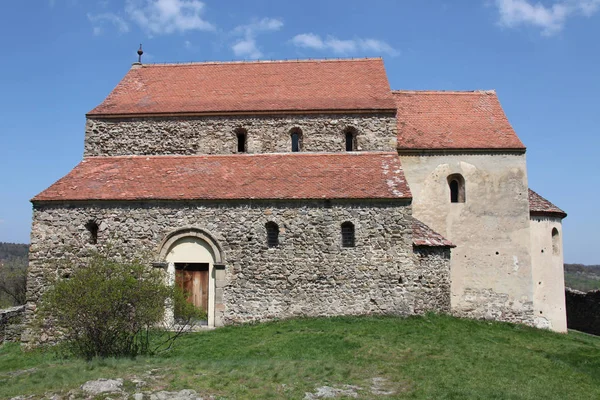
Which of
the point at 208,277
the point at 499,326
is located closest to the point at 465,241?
the point at 499,326

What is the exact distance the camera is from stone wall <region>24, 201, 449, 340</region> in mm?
16969

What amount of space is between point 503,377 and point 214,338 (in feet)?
26.1

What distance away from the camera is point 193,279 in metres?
17.5

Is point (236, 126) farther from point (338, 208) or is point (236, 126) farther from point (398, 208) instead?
point (398, 208)

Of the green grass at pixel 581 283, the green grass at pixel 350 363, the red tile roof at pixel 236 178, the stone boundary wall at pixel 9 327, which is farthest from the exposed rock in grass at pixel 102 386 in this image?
the green grass at pixel 581 283

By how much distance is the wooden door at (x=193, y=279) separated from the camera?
17406 millimetres

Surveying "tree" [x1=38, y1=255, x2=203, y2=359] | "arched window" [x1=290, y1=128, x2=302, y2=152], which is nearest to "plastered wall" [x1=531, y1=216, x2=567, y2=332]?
"arched window" [x1=290, y1=128, x2=302, y2=152]

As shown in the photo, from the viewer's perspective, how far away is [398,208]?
56.3ft

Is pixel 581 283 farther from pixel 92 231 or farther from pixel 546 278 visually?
pixel 92 231

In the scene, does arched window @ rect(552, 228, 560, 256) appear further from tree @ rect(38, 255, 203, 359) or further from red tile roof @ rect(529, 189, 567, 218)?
tree @ rect(38, 255, 203, 359)

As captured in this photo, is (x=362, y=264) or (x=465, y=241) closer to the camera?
(x=362, y=264)

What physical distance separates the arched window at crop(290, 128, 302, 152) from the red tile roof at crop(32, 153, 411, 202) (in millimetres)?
688

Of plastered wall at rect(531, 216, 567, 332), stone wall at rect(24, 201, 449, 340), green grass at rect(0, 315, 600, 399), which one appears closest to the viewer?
green grass at rect(0, 315, 600, 399)

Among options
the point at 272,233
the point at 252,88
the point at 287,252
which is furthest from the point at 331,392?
the point at 252,88
